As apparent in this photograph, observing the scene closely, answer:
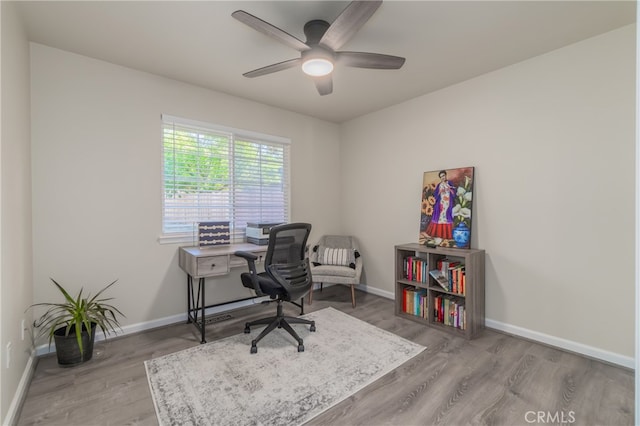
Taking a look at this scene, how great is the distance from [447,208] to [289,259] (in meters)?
1.84

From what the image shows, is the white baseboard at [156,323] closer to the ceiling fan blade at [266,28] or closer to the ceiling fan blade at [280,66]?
the ceiling fan blade at [280,66]

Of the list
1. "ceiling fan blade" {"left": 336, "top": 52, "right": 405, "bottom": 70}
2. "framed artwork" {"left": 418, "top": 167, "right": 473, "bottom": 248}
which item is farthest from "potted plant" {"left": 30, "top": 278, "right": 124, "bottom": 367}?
"framed artwork" {"left": 418, "top": 167, "right": 473, "bottom": 248}

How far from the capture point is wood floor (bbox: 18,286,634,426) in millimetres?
1664

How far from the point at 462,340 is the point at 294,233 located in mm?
1841

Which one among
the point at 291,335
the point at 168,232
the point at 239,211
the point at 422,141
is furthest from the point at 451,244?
the point at 168,232

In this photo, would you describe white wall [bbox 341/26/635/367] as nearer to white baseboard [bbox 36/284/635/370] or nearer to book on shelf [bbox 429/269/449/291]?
white baseboard [bbox 36/284/635/370]

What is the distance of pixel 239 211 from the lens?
3.54 metres

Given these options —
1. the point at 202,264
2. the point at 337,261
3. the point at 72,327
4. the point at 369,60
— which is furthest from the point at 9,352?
the point at 337,261

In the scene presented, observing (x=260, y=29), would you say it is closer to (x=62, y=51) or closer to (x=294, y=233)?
(x=294, y=233)

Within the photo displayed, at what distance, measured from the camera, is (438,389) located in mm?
1921

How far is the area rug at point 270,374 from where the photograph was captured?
1.71 metres

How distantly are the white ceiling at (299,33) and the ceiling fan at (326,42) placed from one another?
0.19 m

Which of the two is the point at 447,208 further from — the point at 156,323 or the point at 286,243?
the point at 156,323

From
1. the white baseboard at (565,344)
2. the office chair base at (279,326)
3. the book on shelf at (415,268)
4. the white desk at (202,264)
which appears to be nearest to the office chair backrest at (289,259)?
the office chair base at (279,326)
